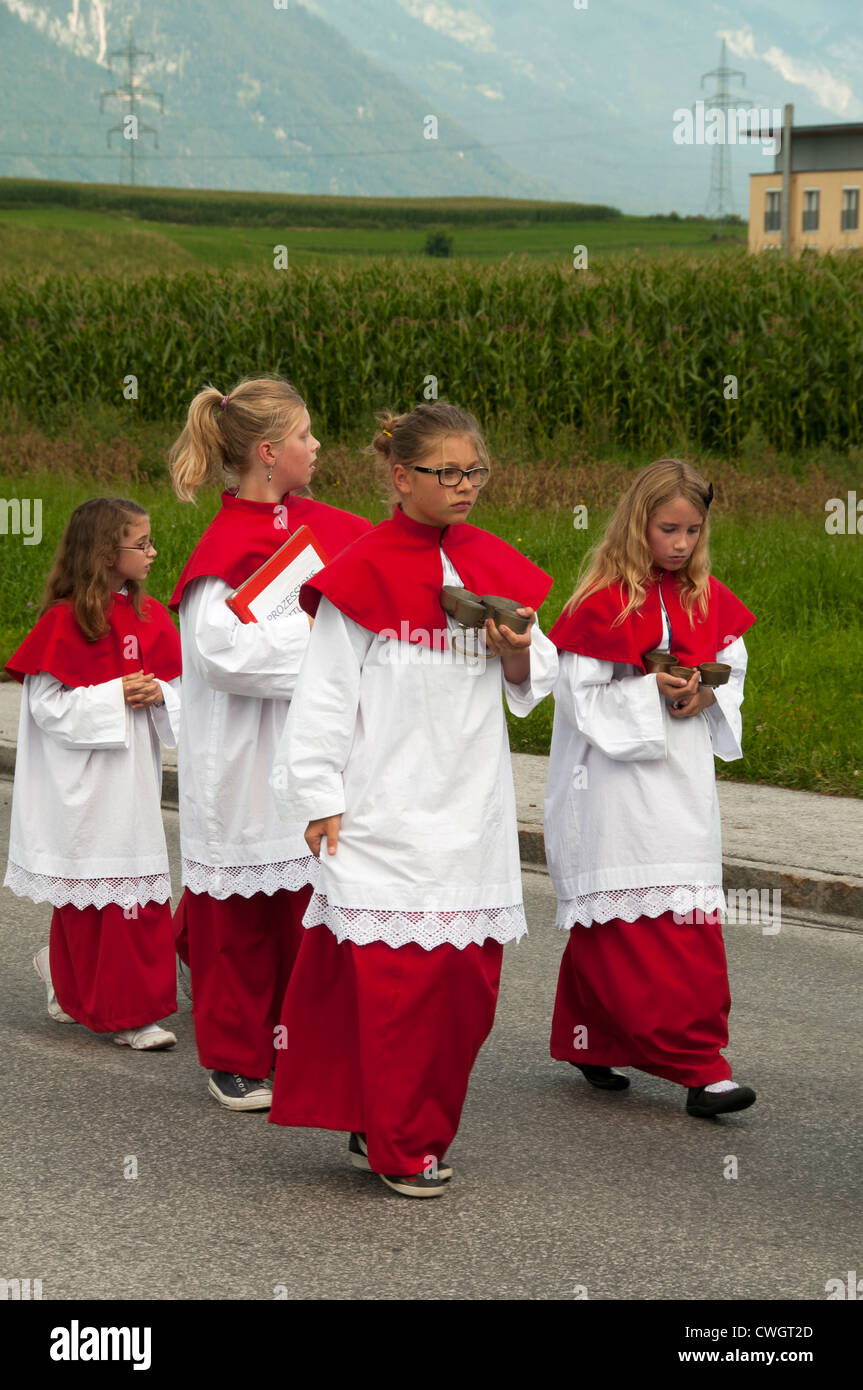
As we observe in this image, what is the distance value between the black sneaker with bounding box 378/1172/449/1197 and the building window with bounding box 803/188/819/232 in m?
73.9

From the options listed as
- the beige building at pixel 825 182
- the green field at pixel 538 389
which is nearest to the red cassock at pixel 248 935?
the green field at pixel 538 389

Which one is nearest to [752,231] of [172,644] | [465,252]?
[465,252]

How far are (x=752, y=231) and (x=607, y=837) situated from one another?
250ft

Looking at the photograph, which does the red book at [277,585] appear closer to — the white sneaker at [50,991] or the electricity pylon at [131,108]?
the white sneaker at [50,991]

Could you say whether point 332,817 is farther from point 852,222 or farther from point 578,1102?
point 852,222

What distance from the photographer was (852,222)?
71750 millimetres

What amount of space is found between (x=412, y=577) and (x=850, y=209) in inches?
2872

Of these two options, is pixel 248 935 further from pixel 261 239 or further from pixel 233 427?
pixel 261 239

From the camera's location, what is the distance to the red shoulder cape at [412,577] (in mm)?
4215

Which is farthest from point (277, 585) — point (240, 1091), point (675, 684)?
point (240, 1091)

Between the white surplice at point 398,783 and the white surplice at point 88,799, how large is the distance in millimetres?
1467

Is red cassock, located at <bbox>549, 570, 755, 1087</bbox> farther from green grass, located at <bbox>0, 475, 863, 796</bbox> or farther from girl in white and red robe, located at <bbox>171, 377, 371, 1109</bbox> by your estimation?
green grass, located at <bbox>0, 475, 863, 796</bbox>

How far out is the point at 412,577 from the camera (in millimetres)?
4277

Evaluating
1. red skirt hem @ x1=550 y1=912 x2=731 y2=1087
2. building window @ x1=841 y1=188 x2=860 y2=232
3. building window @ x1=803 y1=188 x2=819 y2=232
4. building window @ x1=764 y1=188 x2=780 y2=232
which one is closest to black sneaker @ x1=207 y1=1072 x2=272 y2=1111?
red skirt hem @ x1=550 y1=912 x2=731 y2=1087
